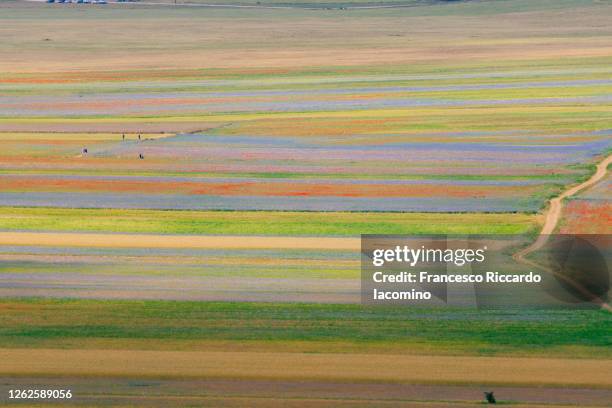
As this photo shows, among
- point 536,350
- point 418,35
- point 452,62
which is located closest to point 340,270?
point 536,350

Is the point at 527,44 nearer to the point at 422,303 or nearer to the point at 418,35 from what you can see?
the point at 418,35

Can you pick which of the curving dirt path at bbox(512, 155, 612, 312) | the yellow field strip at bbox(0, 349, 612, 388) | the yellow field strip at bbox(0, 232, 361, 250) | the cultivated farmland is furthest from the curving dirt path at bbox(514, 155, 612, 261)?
the yellow field strip at bbox(0, 349, 612, 388)

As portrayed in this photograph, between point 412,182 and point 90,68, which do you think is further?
point 90,68

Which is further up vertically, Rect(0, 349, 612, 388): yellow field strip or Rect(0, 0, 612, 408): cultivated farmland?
Rect(0, 0, 612, 408): cultivated farmland

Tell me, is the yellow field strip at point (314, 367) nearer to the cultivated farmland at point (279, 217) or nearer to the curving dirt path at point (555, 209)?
the cultivated farmland at point (279, 217)

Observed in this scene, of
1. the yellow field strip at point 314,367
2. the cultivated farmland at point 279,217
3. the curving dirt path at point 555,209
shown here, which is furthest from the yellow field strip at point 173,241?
the yellow field strip at point 314,367

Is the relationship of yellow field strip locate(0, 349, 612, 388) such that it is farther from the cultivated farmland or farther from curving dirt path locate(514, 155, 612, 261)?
curving dirt path locate(514, 155, 612, 261)
